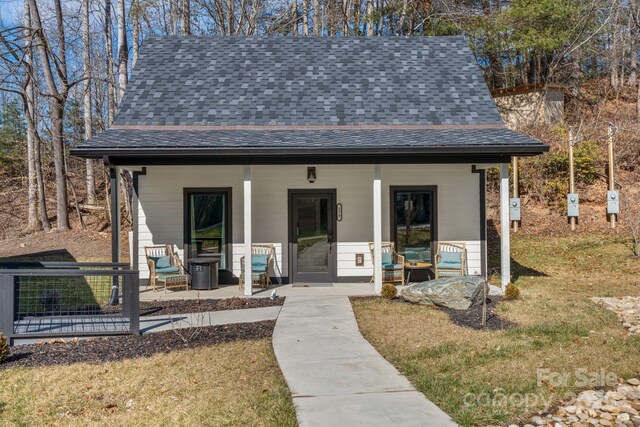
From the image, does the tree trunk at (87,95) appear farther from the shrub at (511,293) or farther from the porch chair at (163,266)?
the shrub at (511,293)

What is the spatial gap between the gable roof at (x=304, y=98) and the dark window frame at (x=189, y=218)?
1288 mm

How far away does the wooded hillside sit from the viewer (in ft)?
55.8

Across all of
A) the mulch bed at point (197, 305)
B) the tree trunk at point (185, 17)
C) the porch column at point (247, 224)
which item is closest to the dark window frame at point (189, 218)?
the porch column at point (247, 224)

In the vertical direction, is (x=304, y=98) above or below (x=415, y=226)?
above

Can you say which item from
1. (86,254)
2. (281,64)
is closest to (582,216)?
(281,64)

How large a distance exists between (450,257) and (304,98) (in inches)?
180

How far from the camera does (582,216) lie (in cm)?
1600

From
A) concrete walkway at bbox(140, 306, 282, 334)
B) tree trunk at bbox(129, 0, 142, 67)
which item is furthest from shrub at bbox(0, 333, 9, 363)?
tree trunk at bbox(129, 0, 142, 67)

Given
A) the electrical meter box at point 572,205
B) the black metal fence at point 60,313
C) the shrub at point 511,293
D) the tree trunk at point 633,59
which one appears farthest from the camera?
the tree trunk at point 633,59

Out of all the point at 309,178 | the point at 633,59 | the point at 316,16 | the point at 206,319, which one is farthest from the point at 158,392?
the point at 633,59

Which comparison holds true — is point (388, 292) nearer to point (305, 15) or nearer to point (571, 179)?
point (571, 179)

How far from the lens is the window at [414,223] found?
1123cm

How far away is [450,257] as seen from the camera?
1088 centimetres

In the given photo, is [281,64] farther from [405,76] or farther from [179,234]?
[179,234]
